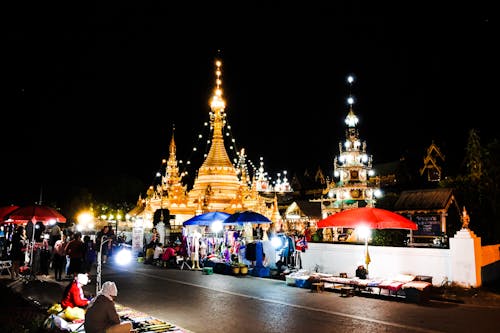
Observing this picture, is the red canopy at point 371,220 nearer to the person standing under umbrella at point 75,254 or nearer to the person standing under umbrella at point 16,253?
the person standing under umbrella at point 75,254

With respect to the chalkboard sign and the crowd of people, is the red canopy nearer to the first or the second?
the crowd of people

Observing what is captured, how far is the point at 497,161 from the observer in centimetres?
2289

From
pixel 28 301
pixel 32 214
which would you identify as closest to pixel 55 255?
pixel 32 214

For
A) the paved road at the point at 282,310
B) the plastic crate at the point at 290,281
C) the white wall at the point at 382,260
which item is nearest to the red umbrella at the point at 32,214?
the paved road at the point at 282,310

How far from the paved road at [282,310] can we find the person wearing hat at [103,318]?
2418 millimetres

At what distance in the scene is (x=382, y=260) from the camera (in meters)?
13.7

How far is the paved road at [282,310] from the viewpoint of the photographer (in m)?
8.35

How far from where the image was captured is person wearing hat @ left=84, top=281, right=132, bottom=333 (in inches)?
231

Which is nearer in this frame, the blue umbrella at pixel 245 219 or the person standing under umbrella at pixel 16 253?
the person standing under umbrella at pixel 16 253

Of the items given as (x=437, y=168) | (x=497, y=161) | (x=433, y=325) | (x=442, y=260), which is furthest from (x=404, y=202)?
(x=437, y=168)

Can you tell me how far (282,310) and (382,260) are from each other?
5232 mm

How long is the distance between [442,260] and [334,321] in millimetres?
5533

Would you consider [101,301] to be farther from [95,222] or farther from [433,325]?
[95,222]

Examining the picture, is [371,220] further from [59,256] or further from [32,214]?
[32,214]
